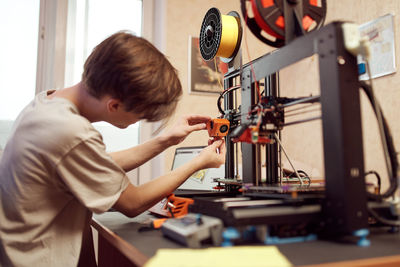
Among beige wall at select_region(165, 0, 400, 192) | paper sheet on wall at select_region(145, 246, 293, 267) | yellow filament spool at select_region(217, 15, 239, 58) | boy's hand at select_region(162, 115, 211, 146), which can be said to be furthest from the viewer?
beige wall at select_region(165, 0, 400, 192)

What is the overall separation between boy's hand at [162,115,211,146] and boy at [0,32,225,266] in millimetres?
187

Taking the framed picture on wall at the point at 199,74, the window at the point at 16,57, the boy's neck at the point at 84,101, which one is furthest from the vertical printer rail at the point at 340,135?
the window at the point at 16,57

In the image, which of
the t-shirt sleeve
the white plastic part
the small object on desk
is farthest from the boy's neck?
the white plastic part

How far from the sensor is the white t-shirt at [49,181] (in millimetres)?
814

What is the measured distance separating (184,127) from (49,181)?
505mm

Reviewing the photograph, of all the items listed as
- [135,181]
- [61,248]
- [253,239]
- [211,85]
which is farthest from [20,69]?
[253,239]

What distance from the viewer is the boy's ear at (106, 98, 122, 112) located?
955 millimetres

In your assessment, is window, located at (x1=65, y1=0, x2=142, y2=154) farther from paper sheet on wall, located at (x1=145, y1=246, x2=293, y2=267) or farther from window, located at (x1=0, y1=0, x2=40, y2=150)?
paper sheet on wall, located at (x1=145, y1=246, x2=293, y2=267)

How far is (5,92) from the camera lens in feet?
6.91

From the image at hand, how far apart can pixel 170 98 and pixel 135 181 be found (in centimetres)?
152

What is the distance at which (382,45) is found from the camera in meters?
1.78

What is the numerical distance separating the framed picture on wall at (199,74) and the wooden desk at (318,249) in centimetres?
178

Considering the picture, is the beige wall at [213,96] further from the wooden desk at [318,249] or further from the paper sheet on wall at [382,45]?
the wooden desk at [318,249]

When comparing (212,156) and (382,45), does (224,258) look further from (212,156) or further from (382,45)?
(382,45)
